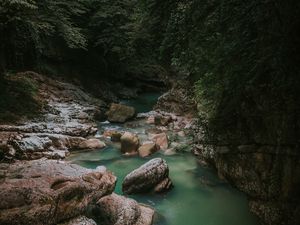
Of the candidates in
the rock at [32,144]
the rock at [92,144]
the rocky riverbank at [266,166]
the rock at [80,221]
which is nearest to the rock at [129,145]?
the rock at [92,144]

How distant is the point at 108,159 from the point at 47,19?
8255mm

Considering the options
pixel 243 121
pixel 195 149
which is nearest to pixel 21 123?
pixel 195 149

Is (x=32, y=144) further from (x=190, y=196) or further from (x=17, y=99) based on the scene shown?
(x=190, y=196)

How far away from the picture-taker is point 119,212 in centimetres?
702

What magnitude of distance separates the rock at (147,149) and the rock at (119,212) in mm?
4227

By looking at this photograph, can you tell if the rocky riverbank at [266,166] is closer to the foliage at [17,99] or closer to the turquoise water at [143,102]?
the foliage at [17,99]

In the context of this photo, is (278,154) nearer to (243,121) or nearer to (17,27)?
(243,121)

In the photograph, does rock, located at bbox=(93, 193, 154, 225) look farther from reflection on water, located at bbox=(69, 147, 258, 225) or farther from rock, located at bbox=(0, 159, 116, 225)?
reflection on water, located at bbox=(69, 147, 258, 225)

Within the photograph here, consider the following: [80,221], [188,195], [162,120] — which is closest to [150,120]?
[162,120]

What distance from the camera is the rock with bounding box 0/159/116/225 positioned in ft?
17.9

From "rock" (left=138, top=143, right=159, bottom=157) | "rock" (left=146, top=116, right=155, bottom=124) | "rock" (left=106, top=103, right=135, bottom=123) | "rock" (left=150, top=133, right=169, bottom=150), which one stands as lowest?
"rock" (left=138, top=143, right=159, bottom=157)

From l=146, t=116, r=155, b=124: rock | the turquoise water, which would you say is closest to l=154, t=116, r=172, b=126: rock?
l=146, t=116, r=155, b=124: rock

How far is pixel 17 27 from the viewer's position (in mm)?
15336

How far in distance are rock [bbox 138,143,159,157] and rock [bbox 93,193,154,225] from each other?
166 inches
